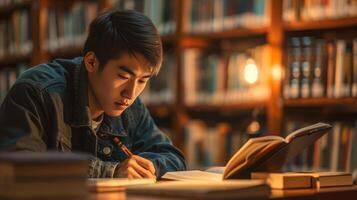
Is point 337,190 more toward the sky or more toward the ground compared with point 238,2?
more toward the ground

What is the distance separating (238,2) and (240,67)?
0.34 meters

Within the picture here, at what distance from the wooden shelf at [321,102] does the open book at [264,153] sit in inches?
57.1

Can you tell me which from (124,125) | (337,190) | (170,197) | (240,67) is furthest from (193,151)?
(170,197)

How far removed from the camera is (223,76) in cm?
371

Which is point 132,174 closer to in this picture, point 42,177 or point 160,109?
point 42,177

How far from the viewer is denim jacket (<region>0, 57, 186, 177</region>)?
174cm

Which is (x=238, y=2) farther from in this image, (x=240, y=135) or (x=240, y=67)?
(x=240, y=135)

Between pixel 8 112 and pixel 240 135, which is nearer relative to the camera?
pixel 8 112

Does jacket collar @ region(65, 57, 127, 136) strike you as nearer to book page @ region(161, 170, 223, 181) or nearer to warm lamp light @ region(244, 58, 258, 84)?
book page @ region(161, 170, 223, 181)

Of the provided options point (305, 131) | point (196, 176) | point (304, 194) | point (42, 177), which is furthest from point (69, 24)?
point (42, 177)

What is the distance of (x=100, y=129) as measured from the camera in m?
2.05

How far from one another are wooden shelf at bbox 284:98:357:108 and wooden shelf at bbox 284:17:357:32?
0.34 metres

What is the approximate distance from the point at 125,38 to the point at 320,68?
162cm

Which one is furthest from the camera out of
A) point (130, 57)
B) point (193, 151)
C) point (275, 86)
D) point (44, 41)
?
point (44, 41)
